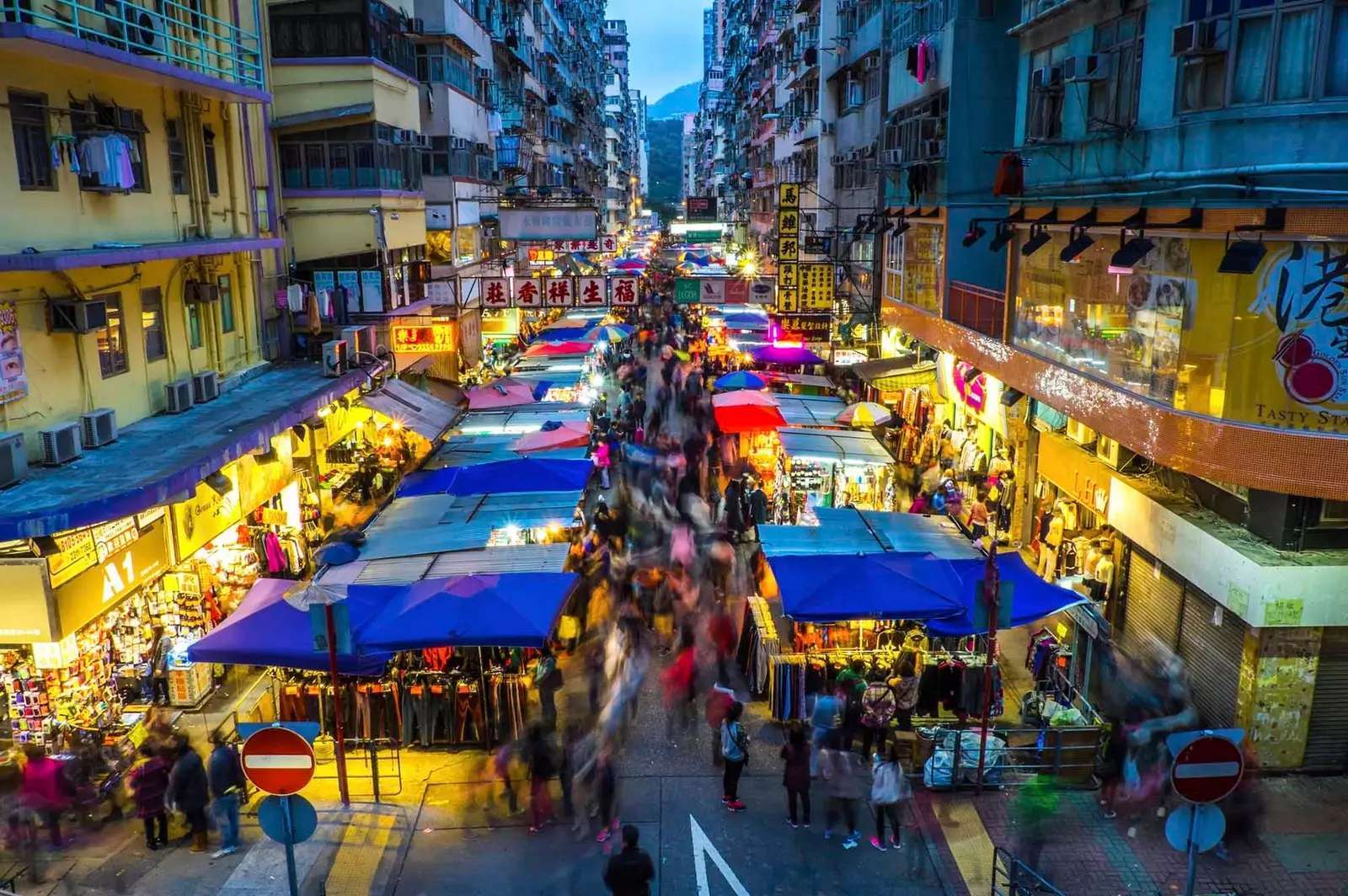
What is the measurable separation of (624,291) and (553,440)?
626 centimetres

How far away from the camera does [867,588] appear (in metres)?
12.7

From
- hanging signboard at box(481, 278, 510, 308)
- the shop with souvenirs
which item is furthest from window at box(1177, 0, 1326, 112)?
hanging signboard at box(481, 278, 510, 308)

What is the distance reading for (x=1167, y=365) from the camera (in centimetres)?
1230

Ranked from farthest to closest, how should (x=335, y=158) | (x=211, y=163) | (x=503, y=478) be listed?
(x=335, y=158) → (x=211, y=163) → (x=503, y=478)

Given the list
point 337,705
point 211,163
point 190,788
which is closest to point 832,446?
point 337,705

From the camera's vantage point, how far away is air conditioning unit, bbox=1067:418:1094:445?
16250 mm

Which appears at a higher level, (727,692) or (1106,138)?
(1106,138)

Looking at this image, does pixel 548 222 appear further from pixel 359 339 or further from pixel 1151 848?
pixel 1151 848

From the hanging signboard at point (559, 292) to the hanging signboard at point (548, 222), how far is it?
7.63 ft

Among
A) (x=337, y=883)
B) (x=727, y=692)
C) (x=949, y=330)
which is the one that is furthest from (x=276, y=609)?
(x=949, y=330)

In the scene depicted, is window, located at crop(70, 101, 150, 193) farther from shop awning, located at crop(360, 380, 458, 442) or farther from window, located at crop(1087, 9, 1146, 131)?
window, located at crop(1087, 9, 1146, 131)

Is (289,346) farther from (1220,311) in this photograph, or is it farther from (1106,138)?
(1220,311)

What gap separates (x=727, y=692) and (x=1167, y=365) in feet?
21.8

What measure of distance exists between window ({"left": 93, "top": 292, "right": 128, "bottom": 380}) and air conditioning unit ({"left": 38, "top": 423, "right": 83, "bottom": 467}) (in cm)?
150
